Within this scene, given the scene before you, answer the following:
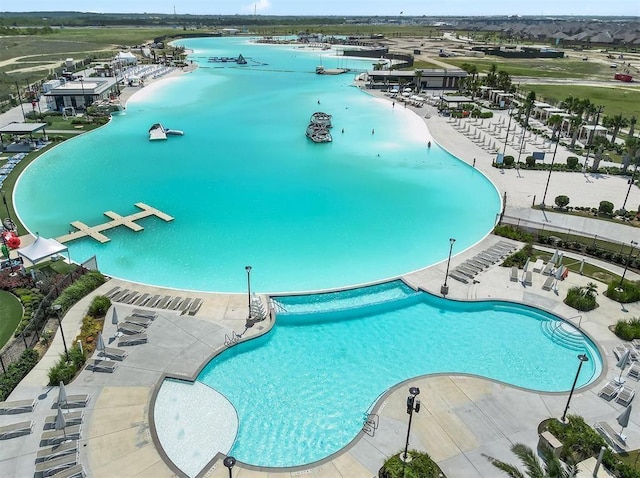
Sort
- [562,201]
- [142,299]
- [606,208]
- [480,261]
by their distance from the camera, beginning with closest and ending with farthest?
1. [142,299]
2. [480,261]
3. [606,208]
4. [562,201]

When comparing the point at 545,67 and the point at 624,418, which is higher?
the point at 545,67

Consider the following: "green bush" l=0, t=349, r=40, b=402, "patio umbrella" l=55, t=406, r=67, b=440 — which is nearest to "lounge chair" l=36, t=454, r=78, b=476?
"patio umbrella" l=55, t=406, r=67, b=440

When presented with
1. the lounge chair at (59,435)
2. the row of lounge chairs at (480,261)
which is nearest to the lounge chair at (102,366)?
the lounge chair at (59,435)

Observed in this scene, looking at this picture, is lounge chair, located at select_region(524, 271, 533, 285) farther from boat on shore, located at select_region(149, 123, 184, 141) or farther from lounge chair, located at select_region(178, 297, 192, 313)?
boat on shore, located at select_region(149, 123, 184, 141)

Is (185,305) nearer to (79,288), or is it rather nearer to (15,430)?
(79,288)

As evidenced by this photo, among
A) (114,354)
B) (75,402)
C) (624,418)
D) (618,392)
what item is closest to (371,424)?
(624,418)
